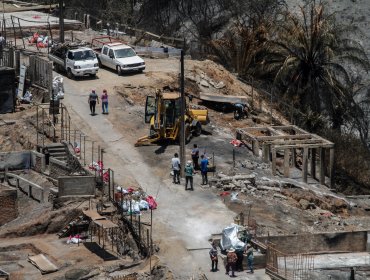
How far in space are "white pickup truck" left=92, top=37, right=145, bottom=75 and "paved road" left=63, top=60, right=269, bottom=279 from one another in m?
3.67

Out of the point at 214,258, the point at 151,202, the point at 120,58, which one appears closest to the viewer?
the point at 214,258

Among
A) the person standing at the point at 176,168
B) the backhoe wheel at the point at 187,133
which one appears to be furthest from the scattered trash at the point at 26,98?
the person standing at the point at 176,168

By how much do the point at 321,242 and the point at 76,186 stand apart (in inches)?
404

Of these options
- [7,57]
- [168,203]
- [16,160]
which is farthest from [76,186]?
[7,57]

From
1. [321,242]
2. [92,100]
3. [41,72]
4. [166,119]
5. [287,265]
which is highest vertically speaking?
[41,72]

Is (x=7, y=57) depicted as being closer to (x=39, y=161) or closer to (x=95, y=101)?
(x=95, y=101)

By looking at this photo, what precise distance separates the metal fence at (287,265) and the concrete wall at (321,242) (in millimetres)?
412

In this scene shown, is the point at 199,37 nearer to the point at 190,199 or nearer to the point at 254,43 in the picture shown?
the point at 254,43

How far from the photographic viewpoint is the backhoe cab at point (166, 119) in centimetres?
5069

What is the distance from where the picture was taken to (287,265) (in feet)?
130

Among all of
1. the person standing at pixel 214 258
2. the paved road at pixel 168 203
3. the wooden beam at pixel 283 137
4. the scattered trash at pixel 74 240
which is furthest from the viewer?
the wooden beam at pixel 283 137

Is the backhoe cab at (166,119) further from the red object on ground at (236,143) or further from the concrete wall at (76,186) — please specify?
the concrete wall at (76,186)

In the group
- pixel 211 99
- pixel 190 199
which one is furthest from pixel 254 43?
pixel 190 199

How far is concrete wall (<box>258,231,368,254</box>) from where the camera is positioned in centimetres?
4088
